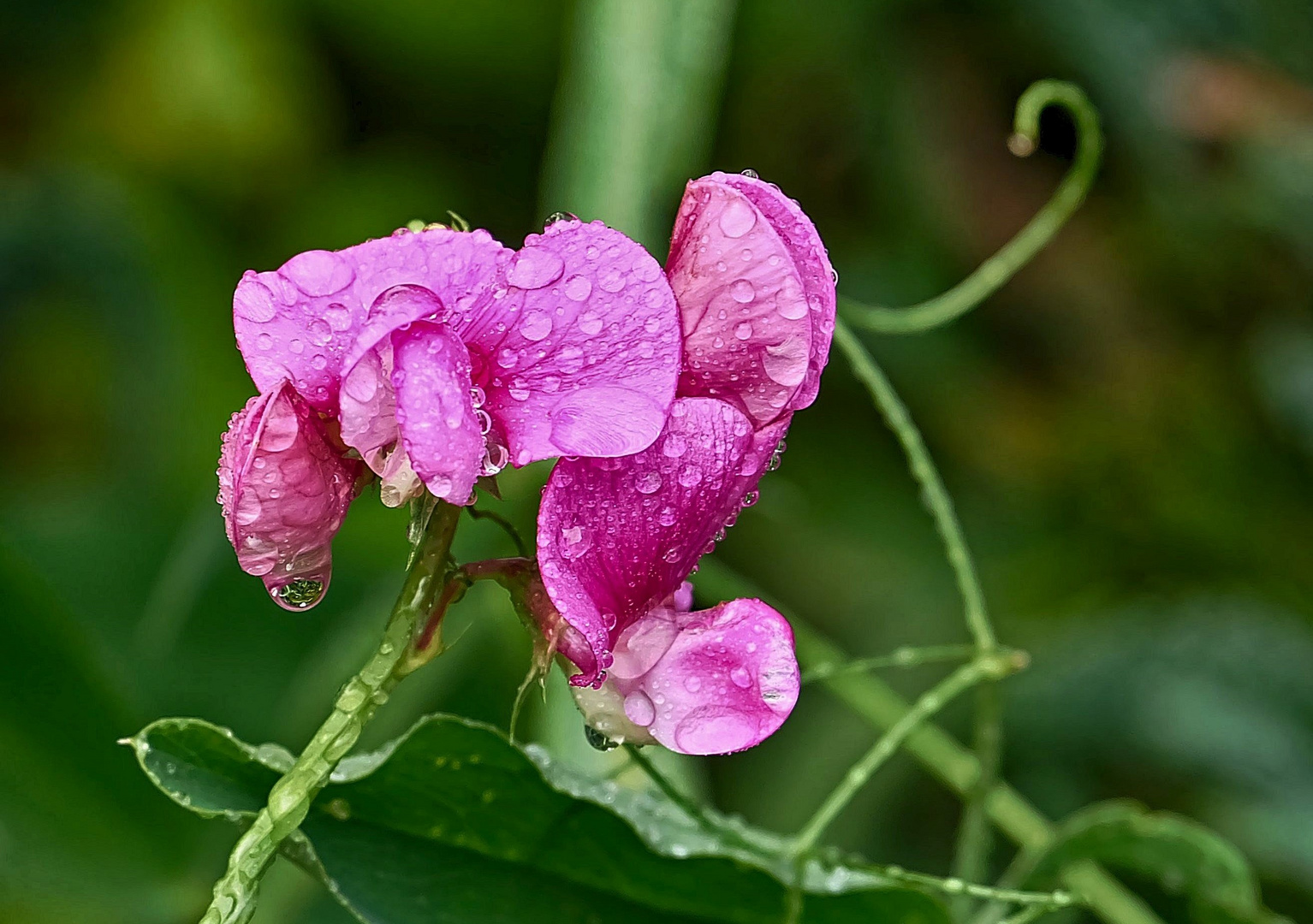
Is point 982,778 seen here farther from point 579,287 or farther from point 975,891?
point 579,287

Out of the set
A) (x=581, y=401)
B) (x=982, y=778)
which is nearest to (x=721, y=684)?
(x=581, y=401)

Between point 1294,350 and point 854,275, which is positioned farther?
point 854,275

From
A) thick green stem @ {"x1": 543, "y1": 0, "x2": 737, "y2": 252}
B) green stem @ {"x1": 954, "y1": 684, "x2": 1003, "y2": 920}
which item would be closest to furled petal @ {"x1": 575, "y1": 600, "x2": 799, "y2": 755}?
green stem @ {"x1": 954, "y1": 684, "x2": 1003, "y2": 920}

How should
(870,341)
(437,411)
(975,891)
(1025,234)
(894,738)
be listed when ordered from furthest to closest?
1. (870,341)
2. (1025,234)
3. (894,738)
4. (975,891)
5. (437,411)

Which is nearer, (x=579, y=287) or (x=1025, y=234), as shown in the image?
(x=579, y=287)

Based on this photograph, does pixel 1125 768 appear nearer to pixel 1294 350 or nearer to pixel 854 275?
pixel 1294 350

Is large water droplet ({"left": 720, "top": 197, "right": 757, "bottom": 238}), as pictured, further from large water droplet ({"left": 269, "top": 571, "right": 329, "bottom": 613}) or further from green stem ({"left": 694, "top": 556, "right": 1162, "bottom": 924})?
green stem ({"left": 694, "top": 556, "right": 1162, "bottom": 924})

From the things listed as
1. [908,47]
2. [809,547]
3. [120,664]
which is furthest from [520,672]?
[908,47]
